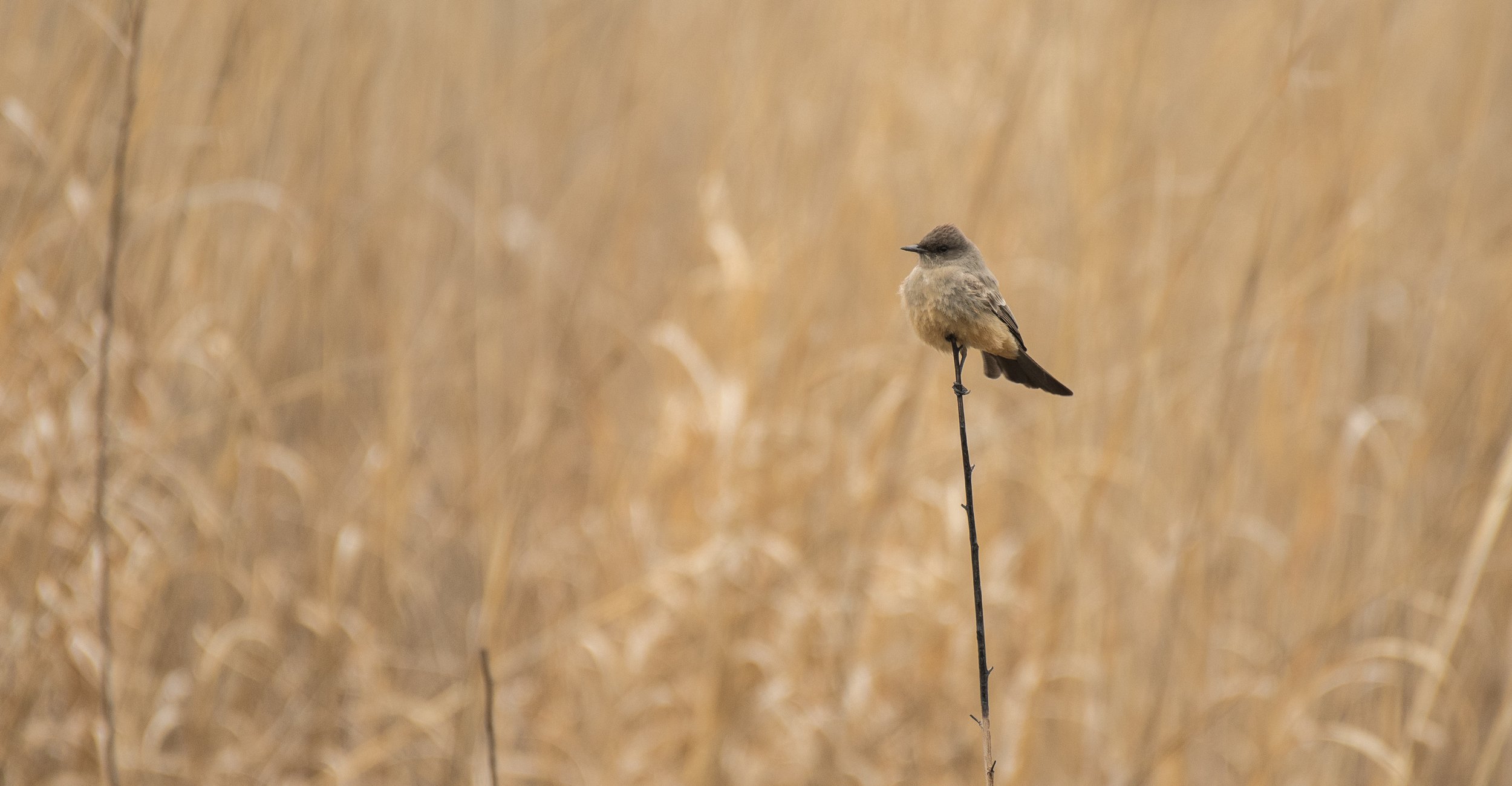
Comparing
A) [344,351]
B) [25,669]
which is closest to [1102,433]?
[344,351]

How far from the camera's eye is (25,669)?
1.27 meters

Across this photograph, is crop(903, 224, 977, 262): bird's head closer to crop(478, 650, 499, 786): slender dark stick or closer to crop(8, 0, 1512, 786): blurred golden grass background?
crop(478, 650, 499, 786): slender dark stick

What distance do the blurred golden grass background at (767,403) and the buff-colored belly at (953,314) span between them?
88cm

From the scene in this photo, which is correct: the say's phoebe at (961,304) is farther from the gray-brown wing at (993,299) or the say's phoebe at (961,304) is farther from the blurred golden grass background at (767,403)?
the blurred golden grass background at (767,403)

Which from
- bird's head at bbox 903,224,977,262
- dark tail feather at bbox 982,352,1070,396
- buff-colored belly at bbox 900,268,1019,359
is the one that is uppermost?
bird's head at bbox 903,224,977,262

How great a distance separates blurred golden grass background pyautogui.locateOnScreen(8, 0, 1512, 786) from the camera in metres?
1.54

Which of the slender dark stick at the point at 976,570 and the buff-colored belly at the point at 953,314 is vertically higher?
the buff-colored belly at the point at 953,314

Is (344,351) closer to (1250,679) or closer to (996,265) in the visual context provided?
(996,265)

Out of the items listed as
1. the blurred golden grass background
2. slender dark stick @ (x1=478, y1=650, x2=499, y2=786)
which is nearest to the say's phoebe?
slender dark stick @ (x1=478, y1=650, x2=499, y2=786)

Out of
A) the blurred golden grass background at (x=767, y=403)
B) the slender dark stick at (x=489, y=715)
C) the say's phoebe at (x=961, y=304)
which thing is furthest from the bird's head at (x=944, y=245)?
the blurred golden grass background at (x=767, y=403)

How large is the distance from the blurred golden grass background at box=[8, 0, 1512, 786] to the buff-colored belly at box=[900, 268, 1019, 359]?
0.88 meters

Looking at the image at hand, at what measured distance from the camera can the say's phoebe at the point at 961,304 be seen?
0.58 m

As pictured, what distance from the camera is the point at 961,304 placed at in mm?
593

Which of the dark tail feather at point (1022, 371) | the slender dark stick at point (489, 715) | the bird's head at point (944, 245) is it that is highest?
the bird's head at point (944, 245)
